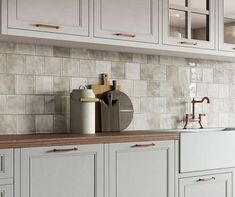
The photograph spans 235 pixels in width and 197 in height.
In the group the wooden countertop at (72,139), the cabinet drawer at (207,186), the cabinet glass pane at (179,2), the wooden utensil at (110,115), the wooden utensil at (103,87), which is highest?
the cabinet glass pane at (179,2)

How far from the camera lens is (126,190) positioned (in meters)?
2.93

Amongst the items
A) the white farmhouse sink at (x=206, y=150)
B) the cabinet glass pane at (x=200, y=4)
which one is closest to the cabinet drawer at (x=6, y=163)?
the white farmhouse sink at (x=206, y=150)

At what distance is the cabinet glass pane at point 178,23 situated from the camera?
3.38 m

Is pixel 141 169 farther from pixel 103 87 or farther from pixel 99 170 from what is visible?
pixel 103 87

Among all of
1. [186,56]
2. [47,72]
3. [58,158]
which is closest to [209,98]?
[186,56]

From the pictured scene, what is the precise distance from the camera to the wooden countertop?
2.50m

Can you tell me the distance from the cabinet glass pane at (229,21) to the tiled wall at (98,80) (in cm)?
36

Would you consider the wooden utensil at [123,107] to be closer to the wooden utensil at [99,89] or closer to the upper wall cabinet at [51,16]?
the wooden utensil at [99,89]

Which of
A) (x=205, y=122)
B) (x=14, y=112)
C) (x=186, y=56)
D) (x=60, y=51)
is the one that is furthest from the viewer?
(x=205, y=122)

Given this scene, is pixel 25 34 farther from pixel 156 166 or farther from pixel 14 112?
pixel 156 166

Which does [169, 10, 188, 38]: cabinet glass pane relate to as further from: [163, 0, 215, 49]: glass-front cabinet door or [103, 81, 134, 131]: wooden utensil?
[103, 81, 134, 131]: wooden utensil

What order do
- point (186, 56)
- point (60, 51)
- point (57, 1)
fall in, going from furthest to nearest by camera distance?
point (186, 56)
point (60, 51)
point (57, 1)

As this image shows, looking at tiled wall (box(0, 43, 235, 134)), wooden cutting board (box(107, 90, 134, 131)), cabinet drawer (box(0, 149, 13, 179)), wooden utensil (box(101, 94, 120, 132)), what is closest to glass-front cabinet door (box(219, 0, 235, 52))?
tiled wall (box(0, 43, 235, 134))

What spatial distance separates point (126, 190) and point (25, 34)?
3.92 feet
